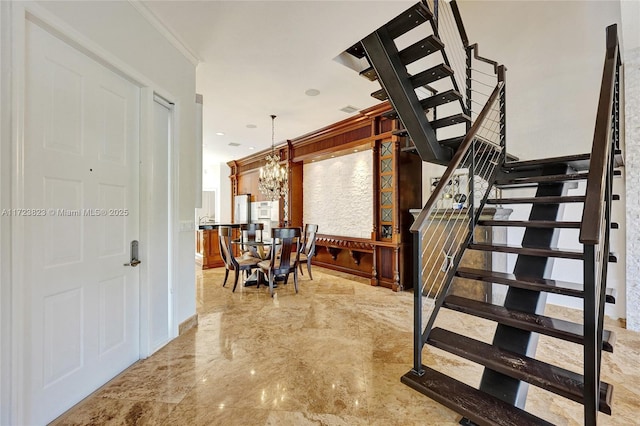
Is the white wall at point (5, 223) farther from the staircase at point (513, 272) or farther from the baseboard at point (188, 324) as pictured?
the staircase at point (513, 272)

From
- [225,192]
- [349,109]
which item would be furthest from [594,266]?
[225,192]

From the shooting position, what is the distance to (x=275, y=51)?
9.32 ft

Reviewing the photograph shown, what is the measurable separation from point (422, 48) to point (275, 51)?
142 cm

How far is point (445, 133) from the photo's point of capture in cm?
459

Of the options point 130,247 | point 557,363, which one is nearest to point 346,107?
point 130,247

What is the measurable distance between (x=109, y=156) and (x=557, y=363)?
3748mm

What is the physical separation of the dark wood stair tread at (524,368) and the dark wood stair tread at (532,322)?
6.3 inches

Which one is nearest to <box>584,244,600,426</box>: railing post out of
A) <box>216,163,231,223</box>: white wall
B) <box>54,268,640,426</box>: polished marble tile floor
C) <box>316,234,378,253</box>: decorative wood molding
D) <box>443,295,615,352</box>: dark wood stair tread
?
<box>443,295,615,352</box>: dark wood stair tread

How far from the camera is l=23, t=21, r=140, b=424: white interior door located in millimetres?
1511

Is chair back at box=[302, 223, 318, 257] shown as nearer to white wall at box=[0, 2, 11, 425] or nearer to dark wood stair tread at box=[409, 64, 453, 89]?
dark wood stair tread at box=[409, 64, 453, 89]

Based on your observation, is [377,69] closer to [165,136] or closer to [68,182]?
[165,136]

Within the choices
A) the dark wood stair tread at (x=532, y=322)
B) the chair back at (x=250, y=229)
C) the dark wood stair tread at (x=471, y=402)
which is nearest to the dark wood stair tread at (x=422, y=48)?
the dark wood stair tread at (x=532, y=322)

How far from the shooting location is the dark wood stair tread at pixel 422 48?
2.22 meters

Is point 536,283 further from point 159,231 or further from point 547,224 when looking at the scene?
point 159,231
